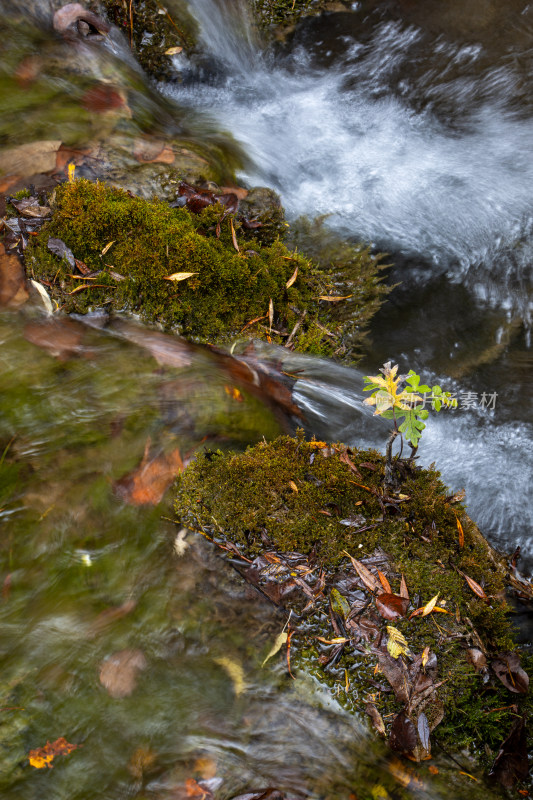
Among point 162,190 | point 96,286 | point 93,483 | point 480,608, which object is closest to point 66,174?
point 162,190

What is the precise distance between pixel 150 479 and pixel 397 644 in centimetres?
174

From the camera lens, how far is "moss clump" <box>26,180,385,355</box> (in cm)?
380

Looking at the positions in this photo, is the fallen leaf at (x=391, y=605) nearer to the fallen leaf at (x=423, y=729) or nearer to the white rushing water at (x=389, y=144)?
the fallen leaf at (x=423, y=729)

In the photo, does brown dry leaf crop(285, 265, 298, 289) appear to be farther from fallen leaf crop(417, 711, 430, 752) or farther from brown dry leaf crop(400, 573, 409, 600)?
fallen leaf crop(417, 711, 430, 752)

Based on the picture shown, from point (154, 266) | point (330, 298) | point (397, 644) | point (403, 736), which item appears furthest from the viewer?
point (330, 298)

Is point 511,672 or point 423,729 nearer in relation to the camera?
point 423,729

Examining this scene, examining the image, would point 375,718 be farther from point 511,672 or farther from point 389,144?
point 389,144

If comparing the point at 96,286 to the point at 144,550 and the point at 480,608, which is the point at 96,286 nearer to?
the point at 144,550

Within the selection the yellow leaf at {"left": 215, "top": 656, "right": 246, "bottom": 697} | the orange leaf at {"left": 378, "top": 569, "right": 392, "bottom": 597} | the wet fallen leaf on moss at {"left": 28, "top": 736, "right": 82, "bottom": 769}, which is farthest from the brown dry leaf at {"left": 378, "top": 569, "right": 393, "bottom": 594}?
the wet fallen leaf on moss at {"left": 28, "top": 736, "right": 82, "bottom": 769}

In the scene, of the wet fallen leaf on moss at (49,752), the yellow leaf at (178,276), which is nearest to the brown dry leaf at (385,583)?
the wet fallen leaf on moss at (49,752)

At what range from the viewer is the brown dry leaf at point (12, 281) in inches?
144

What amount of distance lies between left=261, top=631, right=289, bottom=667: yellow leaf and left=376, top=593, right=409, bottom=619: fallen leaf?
552mm

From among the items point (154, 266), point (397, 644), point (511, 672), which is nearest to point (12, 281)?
point (154, 266)

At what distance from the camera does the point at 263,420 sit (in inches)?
143
